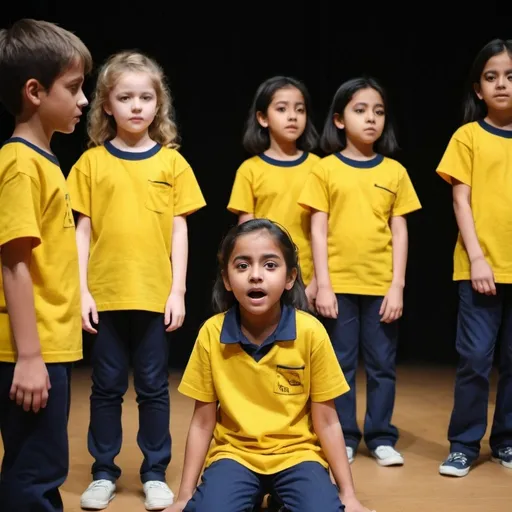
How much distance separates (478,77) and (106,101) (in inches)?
49.1

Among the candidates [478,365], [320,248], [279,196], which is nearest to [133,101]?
[279,196]

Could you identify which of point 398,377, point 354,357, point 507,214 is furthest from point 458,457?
point 398,377

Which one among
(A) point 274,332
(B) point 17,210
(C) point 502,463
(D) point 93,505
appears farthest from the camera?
(C) point 502,463

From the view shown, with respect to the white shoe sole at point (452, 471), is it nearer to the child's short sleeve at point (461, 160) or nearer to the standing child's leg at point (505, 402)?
the standing child's leg at point (505, 402)

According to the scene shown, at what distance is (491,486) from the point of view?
9.55ft

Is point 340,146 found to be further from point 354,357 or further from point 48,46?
point 48,46

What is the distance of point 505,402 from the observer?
316 cm

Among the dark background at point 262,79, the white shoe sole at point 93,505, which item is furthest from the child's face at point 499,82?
the dark background at point 262,79

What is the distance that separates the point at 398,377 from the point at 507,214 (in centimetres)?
190

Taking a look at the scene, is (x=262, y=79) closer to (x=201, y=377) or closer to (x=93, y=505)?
(x=93, y=505)

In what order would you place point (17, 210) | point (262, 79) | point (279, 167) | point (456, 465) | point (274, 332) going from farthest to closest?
point (262, 79) → point (279, 167) → point (456, 465) → point (274, 332) → point (17, 210)

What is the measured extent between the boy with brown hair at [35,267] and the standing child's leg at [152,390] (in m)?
0.75

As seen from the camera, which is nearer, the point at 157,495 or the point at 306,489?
the point at 306,489

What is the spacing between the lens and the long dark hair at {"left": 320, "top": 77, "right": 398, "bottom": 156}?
3.29 m
